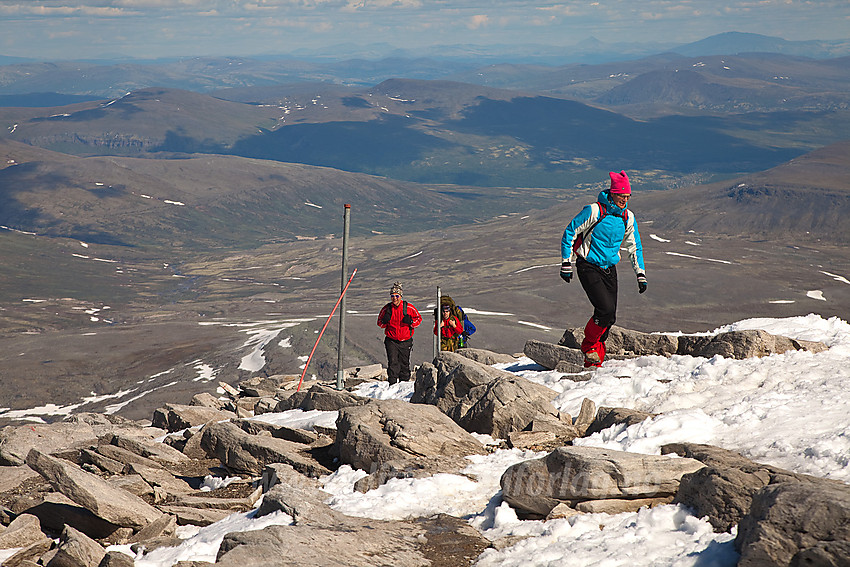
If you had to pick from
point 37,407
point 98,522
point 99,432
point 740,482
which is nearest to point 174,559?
point 98,522

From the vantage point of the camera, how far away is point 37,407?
80000mm

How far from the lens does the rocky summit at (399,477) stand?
7203 mm

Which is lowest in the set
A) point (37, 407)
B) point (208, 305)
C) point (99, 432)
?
point (208, 305)

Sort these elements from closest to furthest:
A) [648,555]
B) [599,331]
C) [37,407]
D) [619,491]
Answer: [648,555], [619,491], [599,331], [37,407]

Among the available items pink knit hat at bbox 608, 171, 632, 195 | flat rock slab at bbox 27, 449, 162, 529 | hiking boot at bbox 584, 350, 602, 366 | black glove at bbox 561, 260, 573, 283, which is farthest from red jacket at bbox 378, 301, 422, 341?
flat rock slab at bbox 27, 449, 162, 529

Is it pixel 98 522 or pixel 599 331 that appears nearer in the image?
pixel 98 522

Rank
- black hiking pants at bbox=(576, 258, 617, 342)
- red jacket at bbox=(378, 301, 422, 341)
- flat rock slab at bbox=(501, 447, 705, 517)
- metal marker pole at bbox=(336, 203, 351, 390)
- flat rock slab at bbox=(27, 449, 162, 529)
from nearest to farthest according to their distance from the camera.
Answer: flat rock slab at bbox=(501, 447, 705, 517) < flat rock slab at bbox=(27, 449, 162, 529) < black hiking pants at bbox=(576, 258, 617, 342) < metal marker pole at bbox=(336, 203, 351, 390) < red jacket at bbox=(378, 301, 422, 341)

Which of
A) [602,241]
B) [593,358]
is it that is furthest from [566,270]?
[593,358]

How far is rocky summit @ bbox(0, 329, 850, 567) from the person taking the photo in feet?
23.6

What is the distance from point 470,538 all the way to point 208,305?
17915cm

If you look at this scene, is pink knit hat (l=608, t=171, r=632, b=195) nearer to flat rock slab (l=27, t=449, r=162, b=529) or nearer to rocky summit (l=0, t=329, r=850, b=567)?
rocky summit (l=0, t=329, r=850, b=567)

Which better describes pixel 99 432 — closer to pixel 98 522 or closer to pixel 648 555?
pixel 98 522

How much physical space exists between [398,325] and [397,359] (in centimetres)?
110

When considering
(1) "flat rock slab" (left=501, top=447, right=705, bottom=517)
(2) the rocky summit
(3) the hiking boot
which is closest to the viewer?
(2) the rocky summit
